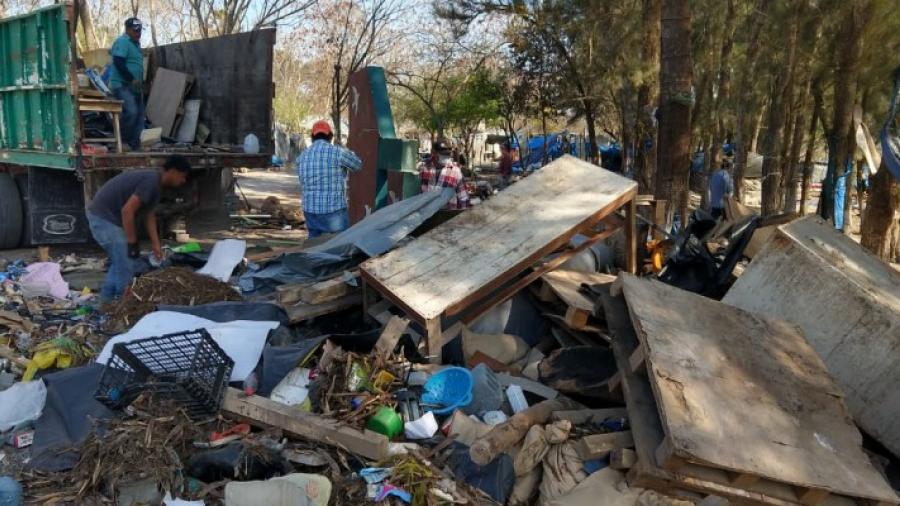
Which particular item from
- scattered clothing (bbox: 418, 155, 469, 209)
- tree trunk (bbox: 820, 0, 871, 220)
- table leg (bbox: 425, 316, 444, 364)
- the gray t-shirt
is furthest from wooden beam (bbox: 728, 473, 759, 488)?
tree trunk (bbox: 820, 0, 871, 220)

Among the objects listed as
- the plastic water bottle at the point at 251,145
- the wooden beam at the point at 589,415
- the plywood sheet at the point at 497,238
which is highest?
the plastic water bottle at the point at 251,145

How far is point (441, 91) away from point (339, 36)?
3.80 metres

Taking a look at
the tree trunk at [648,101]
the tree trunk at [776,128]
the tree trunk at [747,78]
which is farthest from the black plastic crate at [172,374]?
the tree trunk at [747,78]

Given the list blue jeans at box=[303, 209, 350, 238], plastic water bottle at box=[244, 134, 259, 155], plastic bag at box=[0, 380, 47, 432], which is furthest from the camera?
plastic water bottle at box=[244, 134, 259, 155]

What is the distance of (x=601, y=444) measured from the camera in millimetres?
3023

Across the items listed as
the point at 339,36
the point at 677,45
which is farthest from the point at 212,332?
the point at 339,36

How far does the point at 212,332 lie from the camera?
13.1 feet

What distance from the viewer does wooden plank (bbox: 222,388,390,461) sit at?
10.1 feet

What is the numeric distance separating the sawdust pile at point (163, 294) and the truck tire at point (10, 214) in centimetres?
352

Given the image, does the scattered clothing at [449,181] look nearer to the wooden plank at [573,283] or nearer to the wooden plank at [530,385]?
the wooden plank at [573,283]

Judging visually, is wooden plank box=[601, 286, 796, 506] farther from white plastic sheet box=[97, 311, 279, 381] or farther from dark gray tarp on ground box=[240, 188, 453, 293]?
white plastic sheet box=[97, 311, 279, 381]

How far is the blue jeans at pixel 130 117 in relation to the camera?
7656mm

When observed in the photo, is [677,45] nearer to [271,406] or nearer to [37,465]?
[271,406]

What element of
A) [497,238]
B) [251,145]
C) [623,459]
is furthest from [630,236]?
[251,145]
